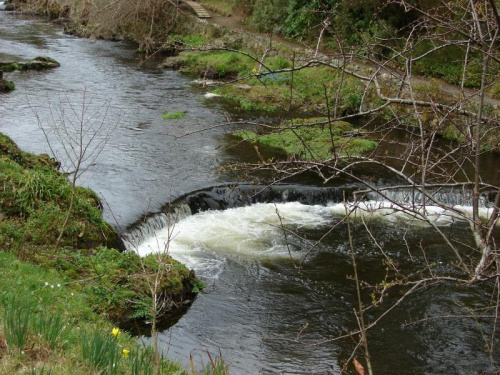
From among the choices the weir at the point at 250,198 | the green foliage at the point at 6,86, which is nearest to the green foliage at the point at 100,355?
the weir at the point at 250,198

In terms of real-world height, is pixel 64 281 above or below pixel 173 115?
below

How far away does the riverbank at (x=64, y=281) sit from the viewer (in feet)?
15.3

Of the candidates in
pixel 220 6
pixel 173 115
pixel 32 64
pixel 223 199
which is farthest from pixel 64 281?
pixel 220 6

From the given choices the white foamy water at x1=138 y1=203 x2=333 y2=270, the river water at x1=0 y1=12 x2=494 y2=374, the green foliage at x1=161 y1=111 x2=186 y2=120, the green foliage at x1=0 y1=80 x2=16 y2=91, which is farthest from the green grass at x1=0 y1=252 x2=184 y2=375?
the green foliage at x1=0 y1=80 x2=16 y2=91

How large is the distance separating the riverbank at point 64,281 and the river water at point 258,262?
62 centimetres

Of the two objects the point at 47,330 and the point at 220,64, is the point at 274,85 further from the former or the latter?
the point at 47,330

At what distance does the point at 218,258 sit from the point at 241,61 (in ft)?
48.7

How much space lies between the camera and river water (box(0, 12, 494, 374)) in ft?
25.4

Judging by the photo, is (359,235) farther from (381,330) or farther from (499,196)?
(499,196)

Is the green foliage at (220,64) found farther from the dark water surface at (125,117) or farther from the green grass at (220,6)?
the green grass at (220,6)

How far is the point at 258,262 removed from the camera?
33.2 ft

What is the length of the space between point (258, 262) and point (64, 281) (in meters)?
3.52

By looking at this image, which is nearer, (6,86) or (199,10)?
(6,86)

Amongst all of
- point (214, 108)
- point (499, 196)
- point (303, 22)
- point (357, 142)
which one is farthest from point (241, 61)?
point (499, 196)
